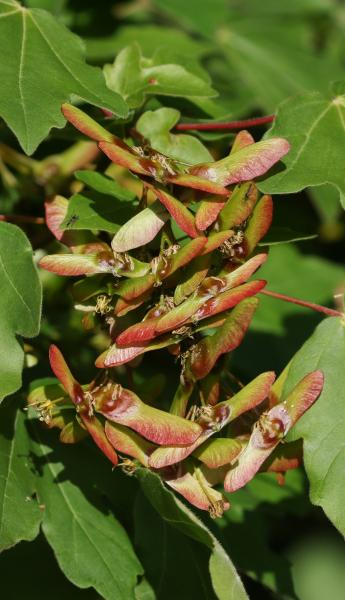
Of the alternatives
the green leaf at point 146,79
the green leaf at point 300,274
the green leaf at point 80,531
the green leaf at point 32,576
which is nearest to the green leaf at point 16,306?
the green leaf at point 80,531

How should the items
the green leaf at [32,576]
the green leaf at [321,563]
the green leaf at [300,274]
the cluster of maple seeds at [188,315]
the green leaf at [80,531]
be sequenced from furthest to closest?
the green leaf at [321,563] → the green leaf at [300,274] → the green leaf at [32,576] → the green leaf at [80,531] → the cluster of maple seeds at [188,315]

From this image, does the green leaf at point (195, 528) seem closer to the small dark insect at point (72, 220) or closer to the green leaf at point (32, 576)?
the small dark insect at point (72, 220)

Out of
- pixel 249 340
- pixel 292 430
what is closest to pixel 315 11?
pixel 249 340

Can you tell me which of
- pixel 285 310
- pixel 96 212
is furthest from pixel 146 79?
pixel 285 310

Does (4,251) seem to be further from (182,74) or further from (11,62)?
(182,74)

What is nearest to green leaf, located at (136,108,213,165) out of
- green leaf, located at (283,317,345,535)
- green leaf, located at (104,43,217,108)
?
green leaf, located at (104,43,217,108)

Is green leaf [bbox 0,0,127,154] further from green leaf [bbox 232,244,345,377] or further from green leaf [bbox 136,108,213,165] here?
green leaf [bbox 232,244,345,377]
